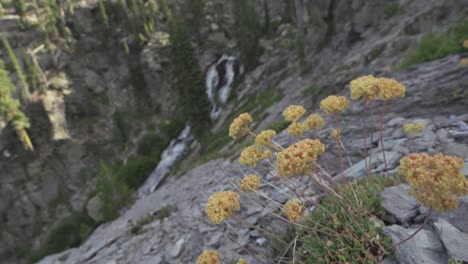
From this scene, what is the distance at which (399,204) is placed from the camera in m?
3.22

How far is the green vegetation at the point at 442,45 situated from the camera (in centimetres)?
961

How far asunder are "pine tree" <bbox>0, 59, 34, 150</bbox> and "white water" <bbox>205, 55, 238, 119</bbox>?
3772 cm

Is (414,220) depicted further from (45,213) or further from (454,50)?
(45,213)

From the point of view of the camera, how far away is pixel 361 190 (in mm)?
3621

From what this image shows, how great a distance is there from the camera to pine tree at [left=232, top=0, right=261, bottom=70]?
4903 centimetres

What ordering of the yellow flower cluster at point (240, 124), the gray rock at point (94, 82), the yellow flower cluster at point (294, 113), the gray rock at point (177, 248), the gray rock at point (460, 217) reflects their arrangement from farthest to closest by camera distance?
the gray rock at point (94, 82) → the gray rock at point (177, 248) → the yellow flower cluster at point (294, 113) → the yellow flower cluster at point (240, 124) → the gray rock at point (460, 217)

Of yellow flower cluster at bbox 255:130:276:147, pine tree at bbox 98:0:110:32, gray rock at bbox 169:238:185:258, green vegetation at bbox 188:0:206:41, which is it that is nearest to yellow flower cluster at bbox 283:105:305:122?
yellow flower cluster at bbox 255:130:276:147

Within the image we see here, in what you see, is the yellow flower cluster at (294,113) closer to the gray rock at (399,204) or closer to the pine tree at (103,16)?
the gray rock at (399,204)

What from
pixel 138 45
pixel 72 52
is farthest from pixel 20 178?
pixel 138 45

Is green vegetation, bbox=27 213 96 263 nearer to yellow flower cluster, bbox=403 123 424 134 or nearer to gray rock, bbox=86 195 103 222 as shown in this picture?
gray rock, bbox=86 195 103 222

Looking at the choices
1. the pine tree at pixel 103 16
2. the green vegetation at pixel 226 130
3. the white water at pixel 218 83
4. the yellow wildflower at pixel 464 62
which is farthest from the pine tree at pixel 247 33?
the yellow wildflower at pixel 464 62

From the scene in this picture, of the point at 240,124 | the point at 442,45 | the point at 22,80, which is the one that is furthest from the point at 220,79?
the point at 240,124

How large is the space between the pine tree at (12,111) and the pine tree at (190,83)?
38.7m

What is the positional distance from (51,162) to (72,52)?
98.3ft
